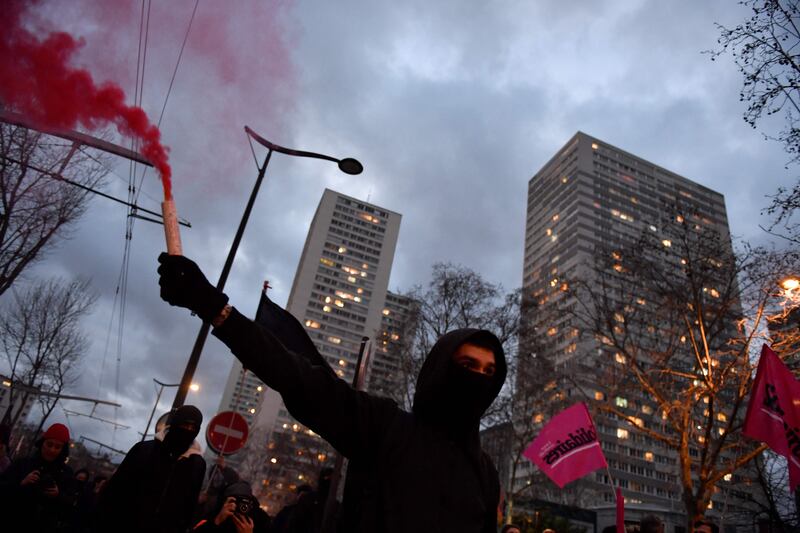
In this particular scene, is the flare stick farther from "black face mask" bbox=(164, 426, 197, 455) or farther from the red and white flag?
the red and white flag

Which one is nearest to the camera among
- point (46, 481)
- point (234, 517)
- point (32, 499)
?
point (234, 517)

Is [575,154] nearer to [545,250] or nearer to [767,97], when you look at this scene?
[545,250]

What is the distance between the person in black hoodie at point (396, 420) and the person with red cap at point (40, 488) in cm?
457

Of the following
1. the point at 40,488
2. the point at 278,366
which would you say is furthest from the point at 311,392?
the point at 40,488

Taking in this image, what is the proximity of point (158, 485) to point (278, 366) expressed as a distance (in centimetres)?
351

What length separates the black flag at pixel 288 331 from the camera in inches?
76.6

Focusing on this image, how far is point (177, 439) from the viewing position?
4.46 meters

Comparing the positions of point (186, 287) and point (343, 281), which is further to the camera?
point (343, 281)

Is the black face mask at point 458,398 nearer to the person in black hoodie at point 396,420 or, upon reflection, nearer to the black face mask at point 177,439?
the person in black hoodie at point 396,420

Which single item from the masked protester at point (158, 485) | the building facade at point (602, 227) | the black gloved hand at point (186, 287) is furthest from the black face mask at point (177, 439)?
the building facade at point (602, 227)

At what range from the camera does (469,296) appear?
2405 cm

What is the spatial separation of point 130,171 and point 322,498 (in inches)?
297

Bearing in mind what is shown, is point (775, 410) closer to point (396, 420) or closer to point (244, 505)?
point (244, 505)

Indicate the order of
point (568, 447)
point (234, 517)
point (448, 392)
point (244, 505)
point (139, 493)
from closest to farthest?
point (448, 392) → point (234, 517) → point (244, 505) → point (139, 493) → point (568, 447)
